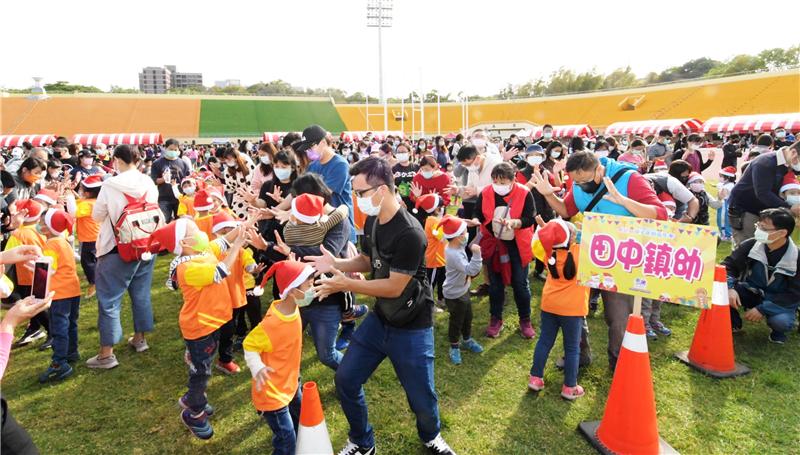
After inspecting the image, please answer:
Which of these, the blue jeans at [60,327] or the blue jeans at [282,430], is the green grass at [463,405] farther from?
the blue jeans at [282,430]

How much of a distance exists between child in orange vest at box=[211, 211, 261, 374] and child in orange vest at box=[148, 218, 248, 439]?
41cm

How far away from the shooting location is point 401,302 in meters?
2.79

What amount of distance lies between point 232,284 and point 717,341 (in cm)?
432

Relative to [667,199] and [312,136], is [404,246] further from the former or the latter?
[667,199]

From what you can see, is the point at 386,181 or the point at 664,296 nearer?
the point at 386,181

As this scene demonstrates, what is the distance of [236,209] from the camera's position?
5359mm

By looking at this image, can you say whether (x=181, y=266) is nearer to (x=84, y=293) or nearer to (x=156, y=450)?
(x=156, y=450)

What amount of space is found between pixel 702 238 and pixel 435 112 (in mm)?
59969

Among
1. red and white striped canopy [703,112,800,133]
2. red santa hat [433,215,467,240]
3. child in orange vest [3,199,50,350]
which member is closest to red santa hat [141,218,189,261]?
child in orange vest [3,199,50,350]

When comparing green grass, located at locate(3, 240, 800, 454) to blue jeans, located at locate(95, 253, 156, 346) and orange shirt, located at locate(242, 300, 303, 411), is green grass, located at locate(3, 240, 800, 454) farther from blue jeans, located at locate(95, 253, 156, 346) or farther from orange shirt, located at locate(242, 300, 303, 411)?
orange shirt, located at locate(242, 300, 303, 411)

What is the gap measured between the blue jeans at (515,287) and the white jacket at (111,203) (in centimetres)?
356

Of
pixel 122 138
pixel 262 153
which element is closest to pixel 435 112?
pixel 122 138

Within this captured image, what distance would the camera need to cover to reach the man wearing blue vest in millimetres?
3666

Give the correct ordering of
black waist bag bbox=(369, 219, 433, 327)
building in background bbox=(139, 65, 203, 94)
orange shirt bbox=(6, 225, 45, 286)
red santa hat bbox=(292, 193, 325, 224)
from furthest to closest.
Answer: building in background bbox=(139, 65, 203, 94) → orange shirt bbox=(6, 225, 45, 286) → red santa hat bbox=(292, 193, 325, 224) → black waist bag bbox=(369, 219, 433, 327)
